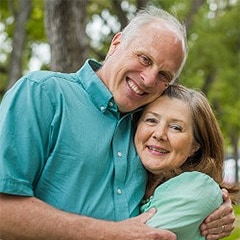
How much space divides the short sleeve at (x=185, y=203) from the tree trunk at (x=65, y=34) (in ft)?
14.3

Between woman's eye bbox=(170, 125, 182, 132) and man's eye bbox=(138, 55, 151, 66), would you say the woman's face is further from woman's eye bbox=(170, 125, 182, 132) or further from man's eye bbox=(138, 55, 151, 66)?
man's eye bbox=(138, 55, 151, 66)

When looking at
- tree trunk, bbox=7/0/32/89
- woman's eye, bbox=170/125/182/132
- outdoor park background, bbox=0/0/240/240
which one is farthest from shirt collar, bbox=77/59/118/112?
tree trunk, bbox=7/0/32/89

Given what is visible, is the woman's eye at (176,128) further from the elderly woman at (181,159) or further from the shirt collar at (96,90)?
the shirt collar at (96,90)

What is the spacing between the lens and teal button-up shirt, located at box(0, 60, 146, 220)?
8.57 feet

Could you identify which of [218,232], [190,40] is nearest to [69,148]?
[218,232]

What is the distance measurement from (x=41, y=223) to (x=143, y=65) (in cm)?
86

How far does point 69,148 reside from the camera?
9.02 feet

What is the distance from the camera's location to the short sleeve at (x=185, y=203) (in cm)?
280

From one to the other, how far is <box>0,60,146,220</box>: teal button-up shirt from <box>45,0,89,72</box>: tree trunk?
421 centimetres

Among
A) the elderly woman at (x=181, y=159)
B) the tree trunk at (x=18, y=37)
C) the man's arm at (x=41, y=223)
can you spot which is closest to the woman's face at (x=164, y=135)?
the elderly woman at (x=181, y=159)

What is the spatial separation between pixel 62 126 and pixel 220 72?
61.4ft

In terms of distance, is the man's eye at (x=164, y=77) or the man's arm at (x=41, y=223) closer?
the man's arm at (x=41, y=223)

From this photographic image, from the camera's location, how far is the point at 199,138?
3182 millimetres

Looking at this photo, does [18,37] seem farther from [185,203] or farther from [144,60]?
[185,203]
